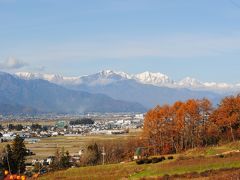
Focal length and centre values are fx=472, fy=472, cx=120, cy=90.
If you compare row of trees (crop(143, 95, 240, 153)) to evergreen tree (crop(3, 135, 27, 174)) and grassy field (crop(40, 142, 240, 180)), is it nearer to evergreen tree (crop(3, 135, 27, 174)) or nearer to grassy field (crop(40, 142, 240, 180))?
evergreen tree (crop(3, 135, 27, 174))

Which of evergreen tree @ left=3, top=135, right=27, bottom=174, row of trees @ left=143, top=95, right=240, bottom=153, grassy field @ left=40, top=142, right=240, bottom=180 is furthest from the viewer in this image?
evergreen tree @ left=3, top=135, right=27, bottom=174

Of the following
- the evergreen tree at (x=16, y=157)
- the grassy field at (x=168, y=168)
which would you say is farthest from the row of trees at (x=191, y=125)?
the grassy field at (x=168, y=168)

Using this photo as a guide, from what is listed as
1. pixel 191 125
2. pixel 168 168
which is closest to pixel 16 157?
pixel 191 125

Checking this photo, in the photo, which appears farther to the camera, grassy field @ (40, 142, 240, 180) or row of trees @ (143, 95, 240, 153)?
row of trees @ (143, 95, 240, 153)

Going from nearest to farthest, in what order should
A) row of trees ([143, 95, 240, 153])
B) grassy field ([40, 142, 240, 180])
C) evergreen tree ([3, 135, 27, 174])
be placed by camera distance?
1. grassy field ([40, 142, 240, 180])
2. row of trees ([143, 95, 240, 153])
3. evergreen tree ([3, 135, 27, 174])

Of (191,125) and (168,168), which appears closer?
(168,168)

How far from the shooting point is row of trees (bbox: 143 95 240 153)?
245ft

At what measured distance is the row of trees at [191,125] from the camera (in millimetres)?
74812

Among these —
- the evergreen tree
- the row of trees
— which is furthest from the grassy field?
the evergreen tree

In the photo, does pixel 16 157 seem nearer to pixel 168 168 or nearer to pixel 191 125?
pixel 191 125

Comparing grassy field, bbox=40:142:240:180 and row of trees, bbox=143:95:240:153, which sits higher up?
row of trees, bbox=143:95:240:153

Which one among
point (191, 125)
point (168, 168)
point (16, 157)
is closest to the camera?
point (168, 168)

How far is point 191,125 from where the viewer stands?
77.2 m

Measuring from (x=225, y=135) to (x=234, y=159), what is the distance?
1455 inches
